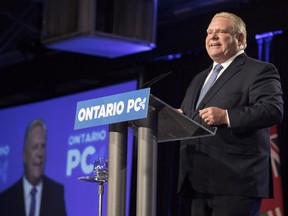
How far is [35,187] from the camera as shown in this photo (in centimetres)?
767

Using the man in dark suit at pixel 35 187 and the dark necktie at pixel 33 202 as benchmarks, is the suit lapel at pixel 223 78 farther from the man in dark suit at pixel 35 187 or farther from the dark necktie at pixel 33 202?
the dark necktie at pixel 33 202

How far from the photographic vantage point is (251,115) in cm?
261

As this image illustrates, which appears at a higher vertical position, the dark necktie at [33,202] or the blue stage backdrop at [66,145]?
the blue stage backdrop at [66,145]

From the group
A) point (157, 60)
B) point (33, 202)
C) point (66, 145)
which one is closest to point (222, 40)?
point (157, 60)

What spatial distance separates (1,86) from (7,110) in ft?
1.24

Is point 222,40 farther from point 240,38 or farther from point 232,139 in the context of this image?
point 232,139

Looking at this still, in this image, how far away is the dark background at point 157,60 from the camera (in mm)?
5695

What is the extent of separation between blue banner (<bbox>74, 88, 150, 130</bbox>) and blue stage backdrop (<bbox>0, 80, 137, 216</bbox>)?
12.3 ft

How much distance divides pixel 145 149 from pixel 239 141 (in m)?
0.45

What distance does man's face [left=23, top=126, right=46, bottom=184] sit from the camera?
7.65 m

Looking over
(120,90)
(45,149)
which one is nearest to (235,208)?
(120,90)

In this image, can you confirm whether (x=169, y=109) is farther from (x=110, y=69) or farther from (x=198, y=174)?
(x=110, y=69)

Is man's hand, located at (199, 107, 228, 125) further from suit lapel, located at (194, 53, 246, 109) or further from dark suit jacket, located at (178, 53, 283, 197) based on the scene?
suit lapel, located at (194, 53, 246, 109)

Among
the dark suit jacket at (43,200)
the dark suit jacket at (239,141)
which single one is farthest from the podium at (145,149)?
the dark suit jacket at (43,200)
